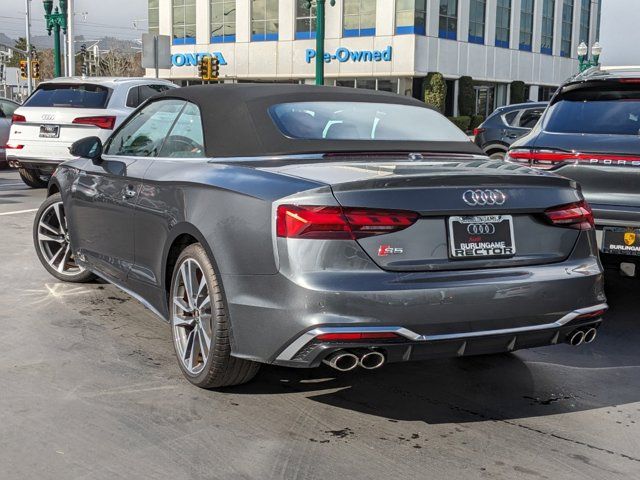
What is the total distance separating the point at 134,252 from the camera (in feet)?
16.4

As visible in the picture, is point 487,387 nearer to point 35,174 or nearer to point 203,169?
point 203,169

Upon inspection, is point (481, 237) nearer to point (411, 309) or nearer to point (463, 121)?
point (411, 309)

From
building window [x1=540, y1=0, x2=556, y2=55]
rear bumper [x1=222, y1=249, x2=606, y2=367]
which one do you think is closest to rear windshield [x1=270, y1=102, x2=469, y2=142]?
rear bumper [x1=222, y1=249, x2=606, y2=367]

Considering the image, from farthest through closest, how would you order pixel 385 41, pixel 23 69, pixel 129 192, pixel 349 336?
pixel 23 69 → pixel 385 41 → pixel 129 192 → pixel 349 336

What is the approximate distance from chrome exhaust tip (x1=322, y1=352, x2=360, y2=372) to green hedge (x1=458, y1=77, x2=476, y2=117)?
155ft

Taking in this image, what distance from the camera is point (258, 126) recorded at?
14.8 ft

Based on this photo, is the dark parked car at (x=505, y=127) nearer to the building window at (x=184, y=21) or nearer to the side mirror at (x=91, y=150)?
the side mirror at (x=91, y=150)

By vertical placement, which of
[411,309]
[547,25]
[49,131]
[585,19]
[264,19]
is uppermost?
[585,19]

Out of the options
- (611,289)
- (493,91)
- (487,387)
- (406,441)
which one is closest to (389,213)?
(406,441)

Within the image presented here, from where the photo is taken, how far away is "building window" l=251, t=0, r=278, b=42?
5144 centimetres

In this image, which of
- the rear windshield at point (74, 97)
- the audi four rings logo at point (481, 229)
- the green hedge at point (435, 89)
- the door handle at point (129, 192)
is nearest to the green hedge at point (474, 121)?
the green hedge at point (435, 89)

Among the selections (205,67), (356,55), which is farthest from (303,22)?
(205,67)

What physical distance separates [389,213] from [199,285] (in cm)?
116

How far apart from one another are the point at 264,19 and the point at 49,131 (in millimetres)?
41360
